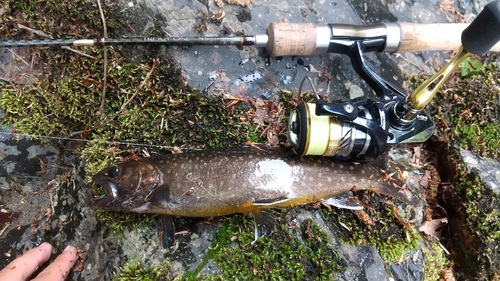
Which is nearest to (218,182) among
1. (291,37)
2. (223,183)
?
(223,183)

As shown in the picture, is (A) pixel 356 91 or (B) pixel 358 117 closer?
(B) pixel 358 117

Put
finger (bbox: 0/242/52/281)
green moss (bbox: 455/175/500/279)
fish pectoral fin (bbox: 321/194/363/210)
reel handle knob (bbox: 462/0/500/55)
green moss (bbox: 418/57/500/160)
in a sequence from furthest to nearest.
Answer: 1. green moss (bbox: 418/57/500/160)
2. green moss (bbox: 455/175/500/279)
3. fish pectoral fin (bbox: 321/194/363/210)
4. finger (bbox: 0/242/52/281)
5. reel handle knob (bbox: 462/0/500/55)

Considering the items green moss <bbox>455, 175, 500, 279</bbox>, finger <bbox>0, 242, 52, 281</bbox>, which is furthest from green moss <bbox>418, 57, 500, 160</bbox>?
finger <bbox>0, 242, 52, 281</bbox>

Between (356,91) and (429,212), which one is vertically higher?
(356,91)

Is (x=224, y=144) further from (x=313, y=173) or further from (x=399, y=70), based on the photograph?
(x=399, y=70)

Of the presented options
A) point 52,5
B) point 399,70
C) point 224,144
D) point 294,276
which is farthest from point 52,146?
point 399,70

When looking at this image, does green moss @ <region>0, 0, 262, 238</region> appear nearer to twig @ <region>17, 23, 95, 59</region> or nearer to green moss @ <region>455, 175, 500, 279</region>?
twig @ <region>17, 23, 95, 59</region>
